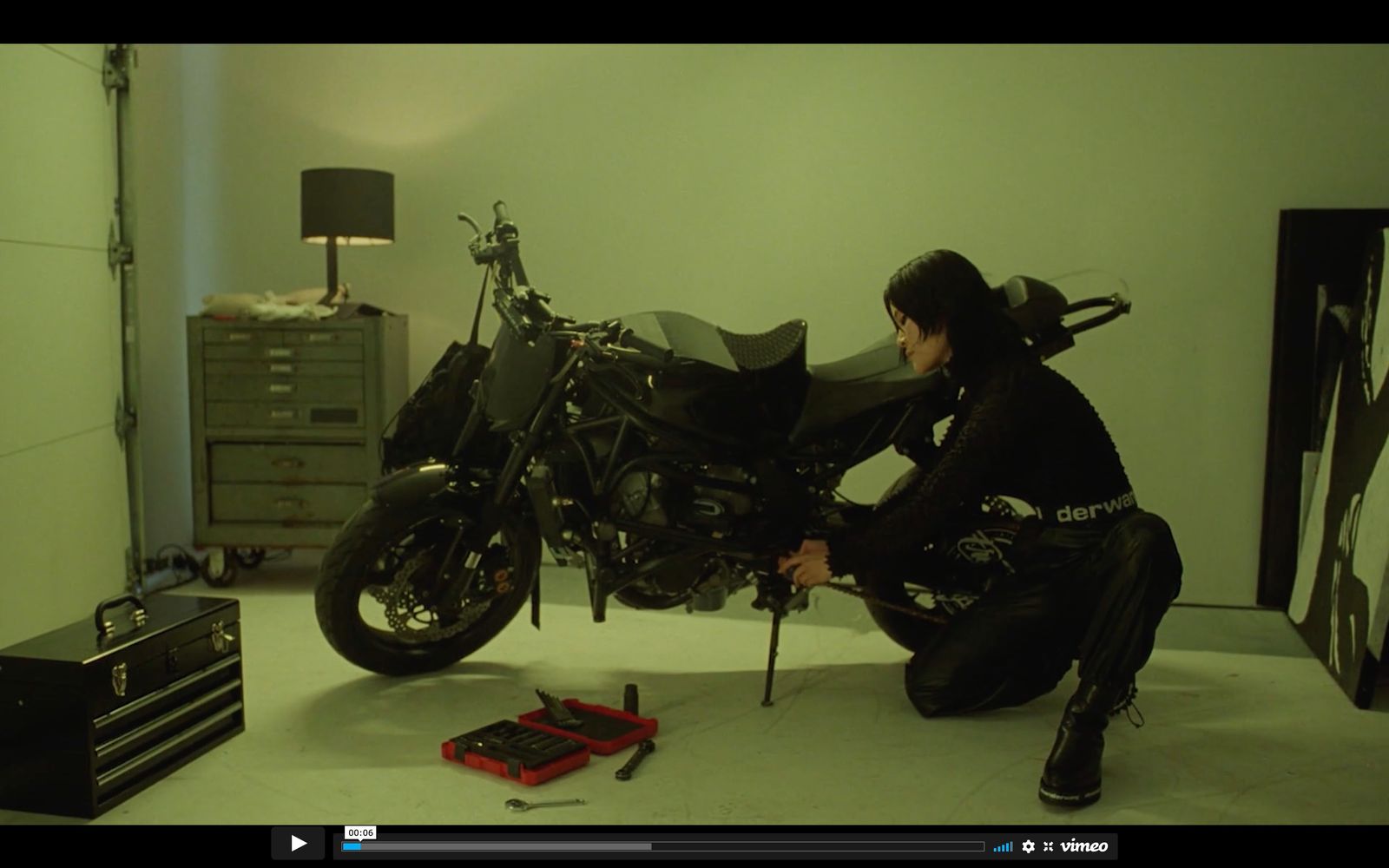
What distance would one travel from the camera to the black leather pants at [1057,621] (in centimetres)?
212

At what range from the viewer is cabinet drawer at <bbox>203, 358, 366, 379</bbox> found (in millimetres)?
3658

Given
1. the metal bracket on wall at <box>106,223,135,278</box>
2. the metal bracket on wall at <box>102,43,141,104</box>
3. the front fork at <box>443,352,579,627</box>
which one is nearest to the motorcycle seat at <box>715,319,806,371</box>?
the front fork at <box>443,352,579,627</box>

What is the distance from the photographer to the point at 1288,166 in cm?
338

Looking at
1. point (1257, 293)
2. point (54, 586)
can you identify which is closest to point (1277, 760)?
point (1257, 293)

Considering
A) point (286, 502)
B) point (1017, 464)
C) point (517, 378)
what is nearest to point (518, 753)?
point (517, 378)

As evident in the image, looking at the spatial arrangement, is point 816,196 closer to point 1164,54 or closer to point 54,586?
point 1164,54

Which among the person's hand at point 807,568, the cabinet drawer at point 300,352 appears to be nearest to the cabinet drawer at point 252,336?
the cabinet drawer at point 300,352

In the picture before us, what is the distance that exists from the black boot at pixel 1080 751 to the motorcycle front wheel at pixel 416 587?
4.31 ft

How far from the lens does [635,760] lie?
2.20 meters

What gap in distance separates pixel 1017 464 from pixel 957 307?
1.18ft

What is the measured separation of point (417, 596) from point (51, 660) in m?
0.83

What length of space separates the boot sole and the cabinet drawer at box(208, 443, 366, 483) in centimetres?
245

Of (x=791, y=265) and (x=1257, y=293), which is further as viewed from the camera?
(x=791, y=265)
